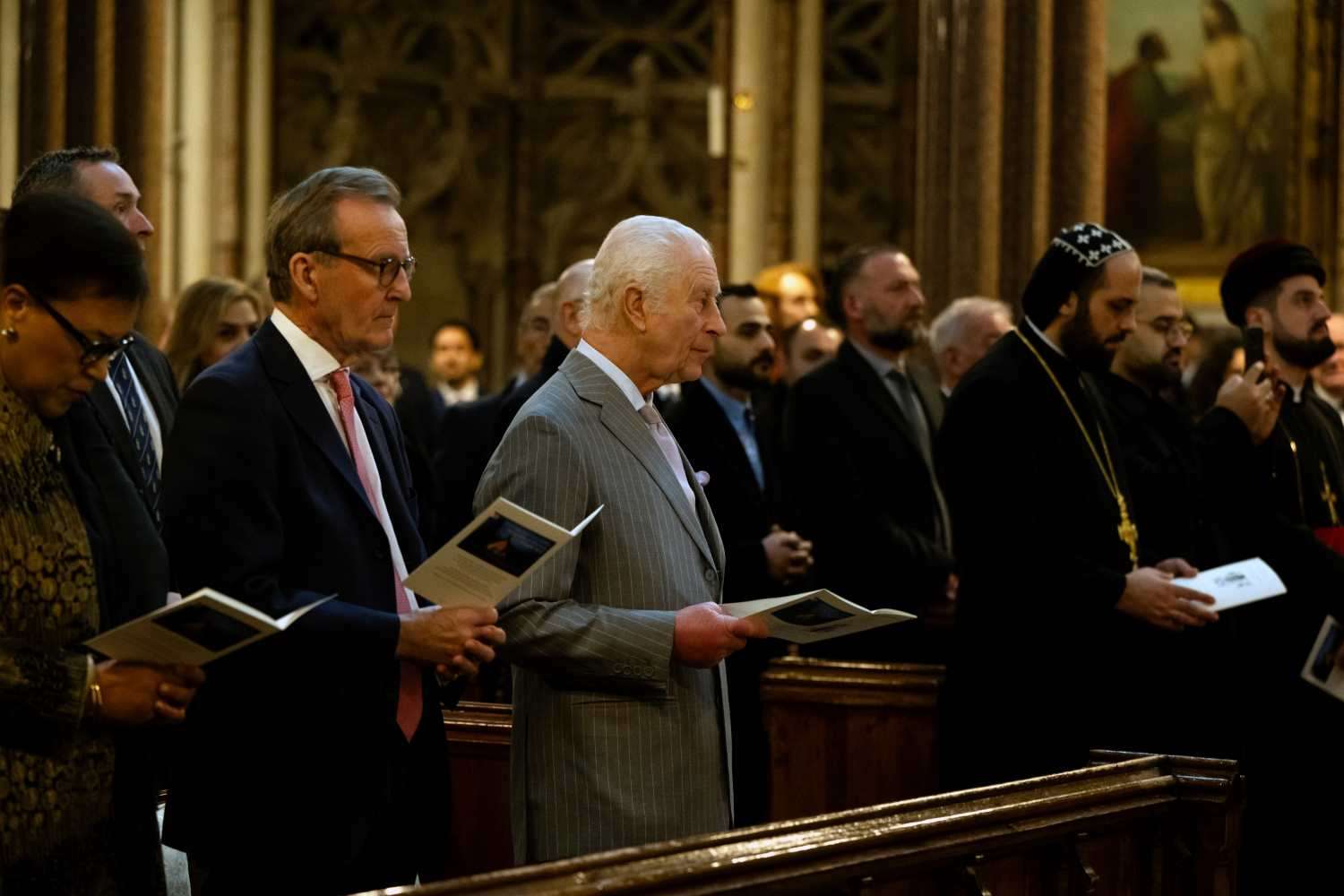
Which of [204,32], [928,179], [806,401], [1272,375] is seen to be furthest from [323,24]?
[1272,375]

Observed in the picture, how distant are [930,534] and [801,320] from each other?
6.90 feet

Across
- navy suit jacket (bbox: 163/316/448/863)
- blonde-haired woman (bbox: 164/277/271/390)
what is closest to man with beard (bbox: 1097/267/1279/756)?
navy suit jacket (bbox: 163/316/448/863)

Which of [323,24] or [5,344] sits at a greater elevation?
[323,24]

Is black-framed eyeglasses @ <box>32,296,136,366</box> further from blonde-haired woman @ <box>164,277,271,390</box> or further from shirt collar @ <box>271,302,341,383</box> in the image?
blonde-haired woman @ <box>164,277,271,390</box>

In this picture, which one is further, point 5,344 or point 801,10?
point 801,10

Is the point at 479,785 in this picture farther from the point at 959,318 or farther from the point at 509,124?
the point at 509,124

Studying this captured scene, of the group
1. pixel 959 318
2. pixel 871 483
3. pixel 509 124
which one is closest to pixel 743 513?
pixel 871 483

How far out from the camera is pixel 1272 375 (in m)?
5.13

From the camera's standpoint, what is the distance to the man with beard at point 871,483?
17.5 ft

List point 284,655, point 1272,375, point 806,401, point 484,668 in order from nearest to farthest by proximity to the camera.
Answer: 1. point 284,655
2. point 484,668
3. point 1272,375
4. point 806,401

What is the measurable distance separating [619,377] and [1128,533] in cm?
183

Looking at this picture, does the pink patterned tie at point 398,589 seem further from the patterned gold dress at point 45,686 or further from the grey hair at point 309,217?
the patterned gold dress at point 45,686

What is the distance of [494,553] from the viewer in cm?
260

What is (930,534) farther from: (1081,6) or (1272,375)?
(1081,6)
